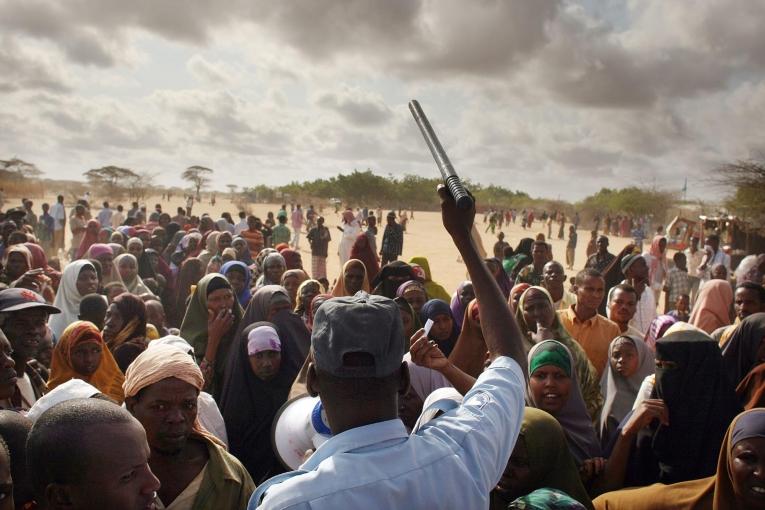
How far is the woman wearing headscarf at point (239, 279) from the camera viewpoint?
634cm

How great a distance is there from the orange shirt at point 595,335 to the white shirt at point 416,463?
3.50m

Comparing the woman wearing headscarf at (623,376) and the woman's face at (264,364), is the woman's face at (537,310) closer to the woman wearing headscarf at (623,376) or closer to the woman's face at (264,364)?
the woman wearing headscarf at (623,376)

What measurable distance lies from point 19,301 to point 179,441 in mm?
1684

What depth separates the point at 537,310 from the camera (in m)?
4.23

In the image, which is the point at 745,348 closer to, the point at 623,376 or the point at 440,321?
the point at 623,376

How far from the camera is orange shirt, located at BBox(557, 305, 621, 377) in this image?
4.73 m

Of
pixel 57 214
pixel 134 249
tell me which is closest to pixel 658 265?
pixel 134 249

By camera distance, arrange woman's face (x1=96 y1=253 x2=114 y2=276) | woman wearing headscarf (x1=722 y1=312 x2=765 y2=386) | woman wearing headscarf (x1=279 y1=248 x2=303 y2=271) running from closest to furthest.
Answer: woman wearing headscarf (x1=722 y1=312 x2=765 y2=386)
woman's face (x1=96 y1=253 x2=114 y2=276)
woman wearing headscarf (x1=279 y1=248 x2=303 y2=271)

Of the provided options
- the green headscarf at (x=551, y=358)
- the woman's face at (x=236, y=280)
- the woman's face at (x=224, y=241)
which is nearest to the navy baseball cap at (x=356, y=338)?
the green headscarf at (x=551, y=358)

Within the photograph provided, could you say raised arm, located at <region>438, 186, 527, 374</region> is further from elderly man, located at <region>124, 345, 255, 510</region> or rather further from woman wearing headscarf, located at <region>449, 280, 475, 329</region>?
woman wearing headscarf, located at <region>449, 280, 475, 329</region>

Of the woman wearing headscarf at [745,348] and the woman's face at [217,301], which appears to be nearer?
the woman wearing headscarf at [745,348]

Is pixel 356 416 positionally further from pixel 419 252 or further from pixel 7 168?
pixel 7 168

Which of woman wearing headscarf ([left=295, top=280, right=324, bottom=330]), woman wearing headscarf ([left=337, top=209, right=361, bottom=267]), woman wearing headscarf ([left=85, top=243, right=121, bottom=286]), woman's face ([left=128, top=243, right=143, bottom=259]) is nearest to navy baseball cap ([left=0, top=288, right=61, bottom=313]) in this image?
woman wearing headscarf ([left=295, top=280, right=324, bottom=330])

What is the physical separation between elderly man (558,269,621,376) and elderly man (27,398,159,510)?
3746 mm
